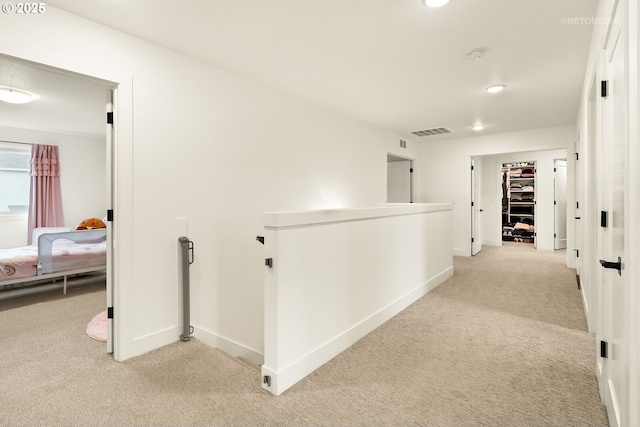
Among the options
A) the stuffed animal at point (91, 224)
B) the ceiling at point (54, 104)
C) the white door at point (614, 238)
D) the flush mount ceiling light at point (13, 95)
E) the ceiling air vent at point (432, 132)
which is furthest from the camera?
the ceiling air vent at point (432, 132)

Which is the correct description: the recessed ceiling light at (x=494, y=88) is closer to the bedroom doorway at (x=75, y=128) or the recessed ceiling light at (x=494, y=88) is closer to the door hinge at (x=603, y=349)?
the door hinge at (x=603, y=349)

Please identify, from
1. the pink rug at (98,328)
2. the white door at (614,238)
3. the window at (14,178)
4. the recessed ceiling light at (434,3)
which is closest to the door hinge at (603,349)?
the white door at (614,238)

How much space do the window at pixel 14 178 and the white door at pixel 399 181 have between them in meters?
6.82

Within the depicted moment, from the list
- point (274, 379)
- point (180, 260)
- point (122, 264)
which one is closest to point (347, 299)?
point (274, 379)

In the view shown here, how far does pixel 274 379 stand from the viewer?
188 centimetres

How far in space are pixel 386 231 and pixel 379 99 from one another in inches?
73.5

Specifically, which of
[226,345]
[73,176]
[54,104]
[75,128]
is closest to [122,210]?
[226,345]

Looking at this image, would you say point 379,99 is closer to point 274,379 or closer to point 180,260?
point 180,260

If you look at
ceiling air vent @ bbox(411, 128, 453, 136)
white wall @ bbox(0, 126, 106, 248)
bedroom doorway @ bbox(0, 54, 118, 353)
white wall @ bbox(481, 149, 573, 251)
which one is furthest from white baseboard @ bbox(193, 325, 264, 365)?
white wall @ bbox(481, 149, 573, 251)

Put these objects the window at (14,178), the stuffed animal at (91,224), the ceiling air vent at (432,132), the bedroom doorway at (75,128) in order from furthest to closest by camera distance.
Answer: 1. the ceiling air vent at (432,132)
2. the window at (14,178)
3. the stuffed animal at (91,224)
4. the bedroom doorway at (75,128)

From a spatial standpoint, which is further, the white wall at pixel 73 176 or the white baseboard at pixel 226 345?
the white wall at pixel 73 176

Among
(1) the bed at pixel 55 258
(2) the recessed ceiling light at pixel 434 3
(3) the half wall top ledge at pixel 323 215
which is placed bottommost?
(1) the bed at pixel 55 258

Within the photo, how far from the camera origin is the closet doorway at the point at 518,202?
8.52 metres
